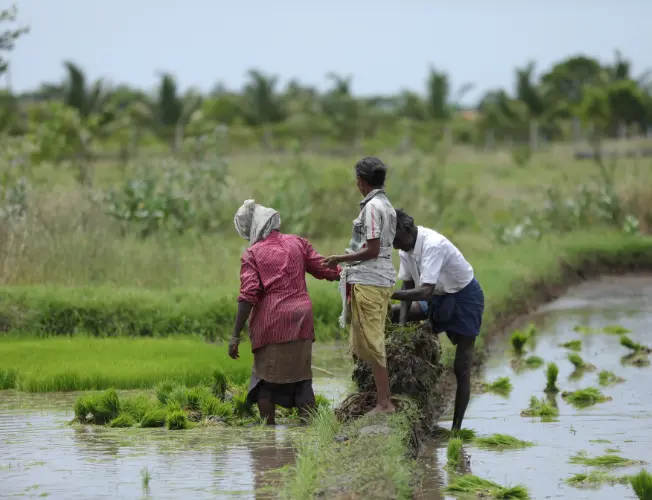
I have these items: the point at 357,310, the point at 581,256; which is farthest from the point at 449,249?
the point at 581,256

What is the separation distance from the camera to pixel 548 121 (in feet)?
214

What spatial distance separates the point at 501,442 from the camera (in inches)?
338

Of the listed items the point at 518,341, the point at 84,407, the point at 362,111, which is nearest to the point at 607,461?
the point at 84,407

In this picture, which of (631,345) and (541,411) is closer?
(541,411)

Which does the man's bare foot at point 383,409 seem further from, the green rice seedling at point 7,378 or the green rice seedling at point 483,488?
the green rice seedling at point 7,378

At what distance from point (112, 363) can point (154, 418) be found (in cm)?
228

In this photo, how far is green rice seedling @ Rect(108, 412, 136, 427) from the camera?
351 inches

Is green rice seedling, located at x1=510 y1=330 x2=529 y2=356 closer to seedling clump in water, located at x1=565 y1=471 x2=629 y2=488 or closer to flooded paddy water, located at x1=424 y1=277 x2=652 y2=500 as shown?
flooded paddy water, located at x1=424 y1=277 x2=652 y2=500

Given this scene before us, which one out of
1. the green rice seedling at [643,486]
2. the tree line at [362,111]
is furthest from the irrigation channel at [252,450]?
the tree line at [362,111]

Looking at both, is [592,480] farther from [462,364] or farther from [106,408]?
[106,408]

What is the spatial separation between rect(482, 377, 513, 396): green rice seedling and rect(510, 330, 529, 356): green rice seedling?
→ 175 centimetres

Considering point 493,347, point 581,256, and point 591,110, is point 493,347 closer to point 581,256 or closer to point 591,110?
point 581,256

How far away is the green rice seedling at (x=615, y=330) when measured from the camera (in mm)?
14895

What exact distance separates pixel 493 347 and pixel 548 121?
5263cm
